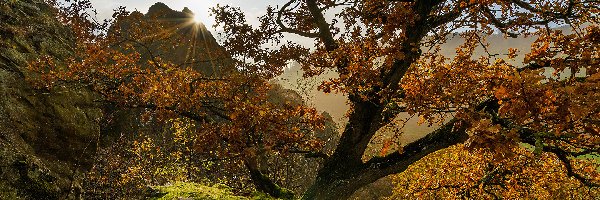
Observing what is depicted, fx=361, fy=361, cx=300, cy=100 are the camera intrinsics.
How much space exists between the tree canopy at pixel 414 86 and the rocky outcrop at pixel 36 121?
66 centimetres

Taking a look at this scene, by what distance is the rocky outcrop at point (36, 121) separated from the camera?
25.7 feet

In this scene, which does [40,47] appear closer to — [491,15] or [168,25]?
[491,15]

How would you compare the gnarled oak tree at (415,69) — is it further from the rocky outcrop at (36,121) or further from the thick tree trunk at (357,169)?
the rocky outcrop at (36,121)

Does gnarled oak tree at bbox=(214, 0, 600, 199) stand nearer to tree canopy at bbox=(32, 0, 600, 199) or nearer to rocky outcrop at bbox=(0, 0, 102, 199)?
tree canopy at bbox=(32, 0, 600, 199)

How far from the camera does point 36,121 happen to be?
9.45 metres

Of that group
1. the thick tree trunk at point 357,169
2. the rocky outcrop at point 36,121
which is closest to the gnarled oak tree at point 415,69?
the thick tree trunk at point 357,169

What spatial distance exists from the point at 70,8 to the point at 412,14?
15894 mm

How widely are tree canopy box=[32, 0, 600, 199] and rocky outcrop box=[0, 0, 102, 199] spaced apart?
0.66 meters

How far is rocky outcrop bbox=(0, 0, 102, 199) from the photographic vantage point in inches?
309

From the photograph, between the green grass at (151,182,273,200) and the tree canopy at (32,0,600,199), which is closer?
the tree canopy at (32,0,600,199)

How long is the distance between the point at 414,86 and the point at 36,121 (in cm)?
966

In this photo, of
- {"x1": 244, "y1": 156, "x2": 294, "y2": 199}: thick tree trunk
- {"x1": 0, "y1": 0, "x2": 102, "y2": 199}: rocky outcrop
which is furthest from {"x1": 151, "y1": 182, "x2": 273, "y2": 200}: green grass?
{"x1": 0, "y1": 0, "x2": 102, "y2": 199}: rocky outcrop

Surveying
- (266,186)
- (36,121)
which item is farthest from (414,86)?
(36,121)

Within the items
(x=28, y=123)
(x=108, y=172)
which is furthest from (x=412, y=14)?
(x=108, y=172)
